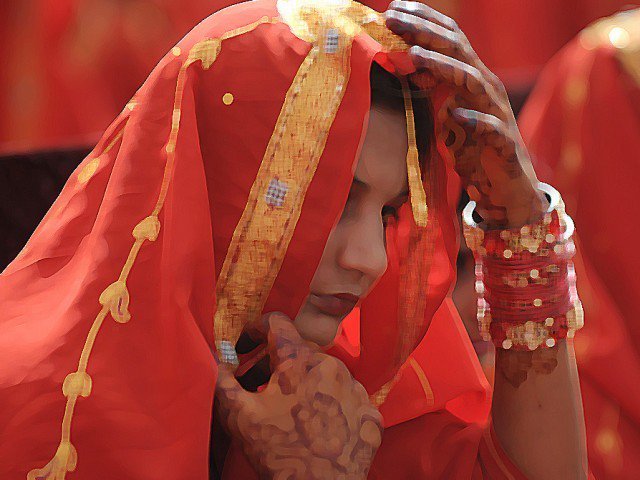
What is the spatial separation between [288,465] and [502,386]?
266mm

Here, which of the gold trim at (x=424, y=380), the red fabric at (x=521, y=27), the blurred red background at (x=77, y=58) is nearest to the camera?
the gold trim at (x=424, y=380)

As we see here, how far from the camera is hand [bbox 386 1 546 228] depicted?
0.68 m

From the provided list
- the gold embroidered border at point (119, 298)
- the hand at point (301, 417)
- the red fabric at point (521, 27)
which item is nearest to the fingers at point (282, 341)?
the hand at point (301, 417)

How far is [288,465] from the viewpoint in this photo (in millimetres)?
632

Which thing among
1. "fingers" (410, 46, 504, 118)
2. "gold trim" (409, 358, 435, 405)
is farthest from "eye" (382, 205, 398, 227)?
"gold trim" (409, 358, 435, 405)

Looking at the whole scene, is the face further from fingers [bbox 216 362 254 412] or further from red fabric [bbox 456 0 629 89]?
red fabric [bbox 456 0 629 89]

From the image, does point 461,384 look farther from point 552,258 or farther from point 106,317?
point 106,317

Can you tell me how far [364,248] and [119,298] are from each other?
8.0 inches

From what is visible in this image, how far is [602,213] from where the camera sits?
102cm

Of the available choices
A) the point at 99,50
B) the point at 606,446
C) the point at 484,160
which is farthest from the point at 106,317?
the point at 99,50

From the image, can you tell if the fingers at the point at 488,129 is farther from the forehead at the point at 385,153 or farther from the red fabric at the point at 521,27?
the red fabric at the point at 521,27

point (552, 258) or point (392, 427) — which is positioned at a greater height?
point (552, 258)

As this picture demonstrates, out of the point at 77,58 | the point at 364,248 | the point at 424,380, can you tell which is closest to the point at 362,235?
the point at 364,248

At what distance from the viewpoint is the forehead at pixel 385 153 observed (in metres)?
0.68
